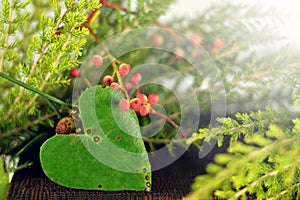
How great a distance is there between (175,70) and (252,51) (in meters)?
0.10

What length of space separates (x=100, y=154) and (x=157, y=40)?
157 mm

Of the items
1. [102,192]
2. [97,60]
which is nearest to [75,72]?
[97,60]

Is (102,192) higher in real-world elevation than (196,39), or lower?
lower

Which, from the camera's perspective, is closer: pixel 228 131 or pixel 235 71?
pixel 228 131

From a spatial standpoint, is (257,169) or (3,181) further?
(3,181)

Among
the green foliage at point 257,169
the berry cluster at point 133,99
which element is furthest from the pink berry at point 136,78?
the green foliage at point 257,169

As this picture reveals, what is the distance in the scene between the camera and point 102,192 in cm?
39

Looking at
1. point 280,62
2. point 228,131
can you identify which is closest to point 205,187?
point 228,131

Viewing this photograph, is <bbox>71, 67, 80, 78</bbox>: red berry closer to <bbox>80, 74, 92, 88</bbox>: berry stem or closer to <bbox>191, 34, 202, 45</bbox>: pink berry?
<bbox>80, 74, 92, 88</bbox>: berry stem

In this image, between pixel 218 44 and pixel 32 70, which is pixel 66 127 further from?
pixel 218 44

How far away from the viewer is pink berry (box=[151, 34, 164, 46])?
506mm

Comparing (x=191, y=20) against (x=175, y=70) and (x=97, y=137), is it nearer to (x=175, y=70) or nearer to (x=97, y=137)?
(x=175, y=70)

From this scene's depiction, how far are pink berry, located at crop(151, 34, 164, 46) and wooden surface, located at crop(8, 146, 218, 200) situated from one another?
13cm

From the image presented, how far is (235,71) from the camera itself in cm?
49
